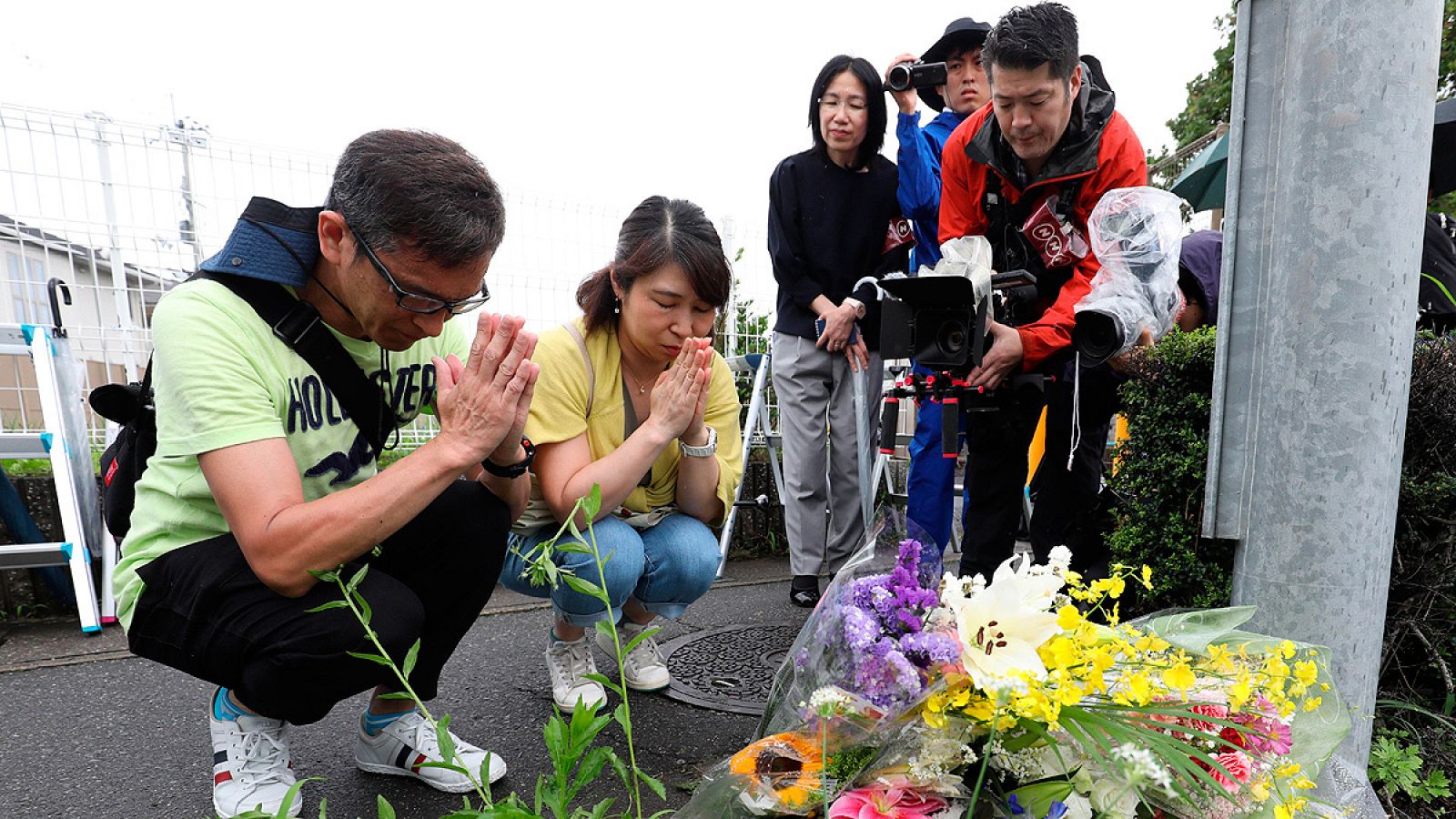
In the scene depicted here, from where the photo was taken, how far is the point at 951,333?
2.49 metres

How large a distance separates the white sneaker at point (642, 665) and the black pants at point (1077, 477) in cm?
136

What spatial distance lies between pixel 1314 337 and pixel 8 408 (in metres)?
4.99

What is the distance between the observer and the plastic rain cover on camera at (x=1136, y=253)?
7.41 ft

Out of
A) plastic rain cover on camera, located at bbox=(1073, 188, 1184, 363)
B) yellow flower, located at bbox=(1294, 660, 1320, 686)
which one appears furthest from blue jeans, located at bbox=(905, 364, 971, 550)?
yellow flower, located at bbox=(1294, 660, 1320, 686)

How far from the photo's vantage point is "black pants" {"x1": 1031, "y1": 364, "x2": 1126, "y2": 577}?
Result: 9.05 ft

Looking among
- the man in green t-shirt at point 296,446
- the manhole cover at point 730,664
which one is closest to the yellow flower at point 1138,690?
the man in green t-shirt at point 296,446

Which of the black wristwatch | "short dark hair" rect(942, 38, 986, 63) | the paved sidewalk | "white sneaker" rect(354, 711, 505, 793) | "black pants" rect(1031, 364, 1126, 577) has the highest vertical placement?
"short dark hair" rect(942, 38, 986, 63)

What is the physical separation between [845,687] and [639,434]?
1.38 meters

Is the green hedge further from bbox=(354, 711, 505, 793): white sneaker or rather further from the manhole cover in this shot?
bbox=(354, 711, 505, 793): white sneaker

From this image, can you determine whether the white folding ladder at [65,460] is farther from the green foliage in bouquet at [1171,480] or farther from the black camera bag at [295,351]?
the green foliage in bouquet at [1171,480]

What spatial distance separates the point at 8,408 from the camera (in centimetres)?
387

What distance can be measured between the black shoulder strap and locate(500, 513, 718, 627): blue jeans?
62 centimetres

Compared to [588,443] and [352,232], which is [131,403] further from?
[588,443]

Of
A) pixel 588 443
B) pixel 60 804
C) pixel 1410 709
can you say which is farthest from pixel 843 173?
pixel 60 804
